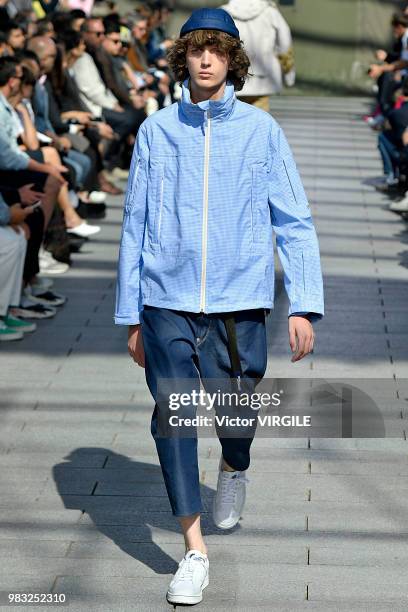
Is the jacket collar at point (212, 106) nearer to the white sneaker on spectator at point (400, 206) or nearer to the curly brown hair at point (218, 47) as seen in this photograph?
the curly brown hair at point (218, 47)

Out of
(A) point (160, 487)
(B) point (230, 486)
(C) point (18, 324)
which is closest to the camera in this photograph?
(B) point (230, 486)

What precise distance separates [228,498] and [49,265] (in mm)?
4924

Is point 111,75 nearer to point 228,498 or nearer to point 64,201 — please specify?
point 64,201

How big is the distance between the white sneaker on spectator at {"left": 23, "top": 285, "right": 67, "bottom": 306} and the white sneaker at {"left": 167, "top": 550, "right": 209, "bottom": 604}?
4.38 meters

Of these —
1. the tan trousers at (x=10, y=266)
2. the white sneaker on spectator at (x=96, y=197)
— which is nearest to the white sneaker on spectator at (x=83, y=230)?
the white sneaker on spectator at (x=96, y=197)

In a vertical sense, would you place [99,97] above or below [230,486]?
below

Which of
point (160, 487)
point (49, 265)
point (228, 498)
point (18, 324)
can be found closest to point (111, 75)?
point (49, 265)

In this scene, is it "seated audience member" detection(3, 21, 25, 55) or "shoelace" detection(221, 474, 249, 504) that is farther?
"seated audience member" detection(3, 21, 25, 55)

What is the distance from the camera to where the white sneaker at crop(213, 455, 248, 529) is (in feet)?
15.1

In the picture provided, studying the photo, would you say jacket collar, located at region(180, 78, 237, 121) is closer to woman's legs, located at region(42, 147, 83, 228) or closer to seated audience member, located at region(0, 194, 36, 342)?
seated audience member, located at region(0, 194, 36, 342)

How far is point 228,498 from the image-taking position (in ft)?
15.2

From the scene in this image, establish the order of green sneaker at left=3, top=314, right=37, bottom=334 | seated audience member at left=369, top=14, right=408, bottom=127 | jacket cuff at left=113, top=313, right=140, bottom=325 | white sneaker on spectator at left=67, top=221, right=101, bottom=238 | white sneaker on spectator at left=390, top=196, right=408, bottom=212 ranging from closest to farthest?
jacket cuff at left=113, top=313, right=140, bottom=325, green sneaker at left=3, top=314, right=37, bottom=334, white sneaker on spectator at left=67, top=221, right=101, bottom=238, white sneaker on spectator at left=390, top=196, right=408, bottom=212, seated audience member at left=369, top=14, right=408, bottom=127

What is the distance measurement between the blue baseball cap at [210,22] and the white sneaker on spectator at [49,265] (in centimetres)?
525

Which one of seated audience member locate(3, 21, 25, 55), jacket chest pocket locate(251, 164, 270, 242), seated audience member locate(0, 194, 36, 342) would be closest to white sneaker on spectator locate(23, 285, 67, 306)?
seated audience member locate(0, 194, 36, 342)
